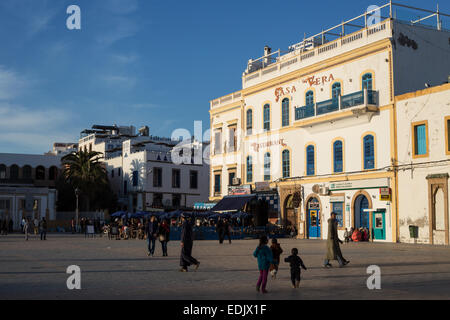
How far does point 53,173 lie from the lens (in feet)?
226

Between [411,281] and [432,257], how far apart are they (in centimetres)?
856

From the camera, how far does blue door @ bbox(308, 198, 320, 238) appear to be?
38.8 m

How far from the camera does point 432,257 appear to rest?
69.8 ft

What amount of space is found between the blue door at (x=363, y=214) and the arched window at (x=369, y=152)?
212cm

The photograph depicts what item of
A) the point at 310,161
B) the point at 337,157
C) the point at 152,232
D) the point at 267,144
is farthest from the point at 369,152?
the point at 152,232

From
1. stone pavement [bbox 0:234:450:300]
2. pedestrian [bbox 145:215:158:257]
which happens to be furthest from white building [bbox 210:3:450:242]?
pedestrian [bbox 145:215:158:257]

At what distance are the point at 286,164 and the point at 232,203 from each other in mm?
5953

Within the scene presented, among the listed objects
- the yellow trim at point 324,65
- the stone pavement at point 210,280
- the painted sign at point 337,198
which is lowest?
the stone pavement at point 210,280

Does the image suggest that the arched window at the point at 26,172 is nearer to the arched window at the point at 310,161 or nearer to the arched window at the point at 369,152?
the arched window at the point at 310,161

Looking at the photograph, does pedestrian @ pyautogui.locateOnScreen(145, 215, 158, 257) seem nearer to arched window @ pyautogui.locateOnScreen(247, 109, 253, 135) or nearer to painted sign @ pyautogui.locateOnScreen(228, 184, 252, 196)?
painted sign @ pyautogui.locateOnScreen(228, 184, 252, 196)

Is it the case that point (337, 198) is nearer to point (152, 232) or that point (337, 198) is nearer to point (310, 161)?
point (310, 161)

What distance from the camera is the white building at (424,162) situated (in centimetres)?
2991

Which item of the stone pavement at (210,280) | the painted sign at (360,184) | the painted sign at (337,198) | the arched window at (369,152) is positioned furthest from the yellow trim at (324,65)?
the stone pavement at (210,280)
